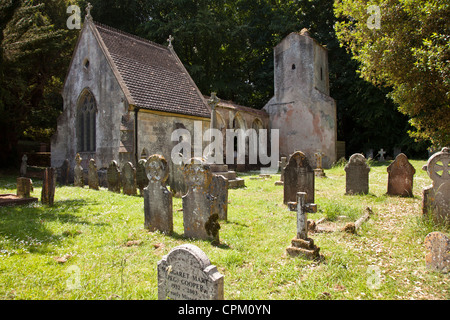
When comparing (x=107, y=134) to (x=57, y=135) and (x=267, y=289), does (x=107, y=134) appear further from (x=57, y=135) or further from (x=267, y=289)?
(x=267, y=289)

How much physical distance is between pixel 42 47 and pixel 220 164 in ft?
46.7

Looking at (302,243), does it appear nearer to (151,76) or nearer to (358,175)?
(358,175)

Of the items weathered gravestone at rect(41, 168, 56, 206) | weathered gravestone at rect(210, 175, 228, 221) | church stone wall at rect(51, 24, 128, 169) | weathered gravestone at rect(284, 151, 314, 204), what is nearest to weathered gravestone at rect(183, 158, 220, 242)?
weathered gravestone at rect(210, 175, 228, 221)

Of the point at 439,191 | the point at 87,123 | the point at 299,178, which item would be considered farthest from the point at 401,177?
the point at 87,123

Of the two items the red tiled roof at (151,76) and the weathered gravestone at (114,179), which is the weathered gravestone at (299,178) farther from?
the red tiled roof at (151,76)

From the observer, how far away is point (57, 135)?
1709 cm

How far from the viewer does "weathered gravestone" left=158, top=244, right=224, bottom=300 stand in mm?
2775

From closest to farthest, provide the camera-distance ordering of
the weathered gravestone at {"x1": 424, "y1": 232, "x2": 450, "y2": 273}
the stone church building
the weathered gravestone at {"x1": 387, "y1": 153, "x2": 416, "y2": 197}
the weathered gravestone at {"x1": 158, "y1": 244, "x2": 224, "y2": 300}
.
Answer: the weathered gravestone at {"x1": 158, "y1": 244, "x2": 224, "y2": 300} < the weathered gravestone at {"x1": 424, "y1": 232, "x2": 450, "y2": 273} < the weathered gravestone at {"x1": 387, "y1": 153, "x2": 416, "y2": 197} < the stone church building

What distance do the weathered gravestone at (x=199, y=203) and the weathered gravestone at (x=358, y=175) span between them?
245 inches

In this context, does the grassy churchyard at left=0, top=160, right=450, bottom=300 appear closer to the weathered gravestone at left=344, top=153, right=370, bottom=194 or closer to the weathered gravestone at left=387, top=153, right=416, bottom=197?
the weathered gravestone at left=387, top=153, right=416, bottom=197

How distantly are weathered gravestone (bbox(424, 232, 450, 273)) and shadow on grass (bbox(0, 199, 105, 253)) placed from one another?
576 cm

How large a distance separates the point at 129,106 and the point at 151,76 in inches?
136

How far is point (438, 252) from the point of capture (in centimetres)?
395

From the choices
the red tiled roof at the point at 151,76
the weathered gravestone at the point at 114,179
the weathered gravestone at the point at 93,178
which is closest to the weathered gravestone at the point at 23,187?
the weathered gravestone at the point at 114,179
